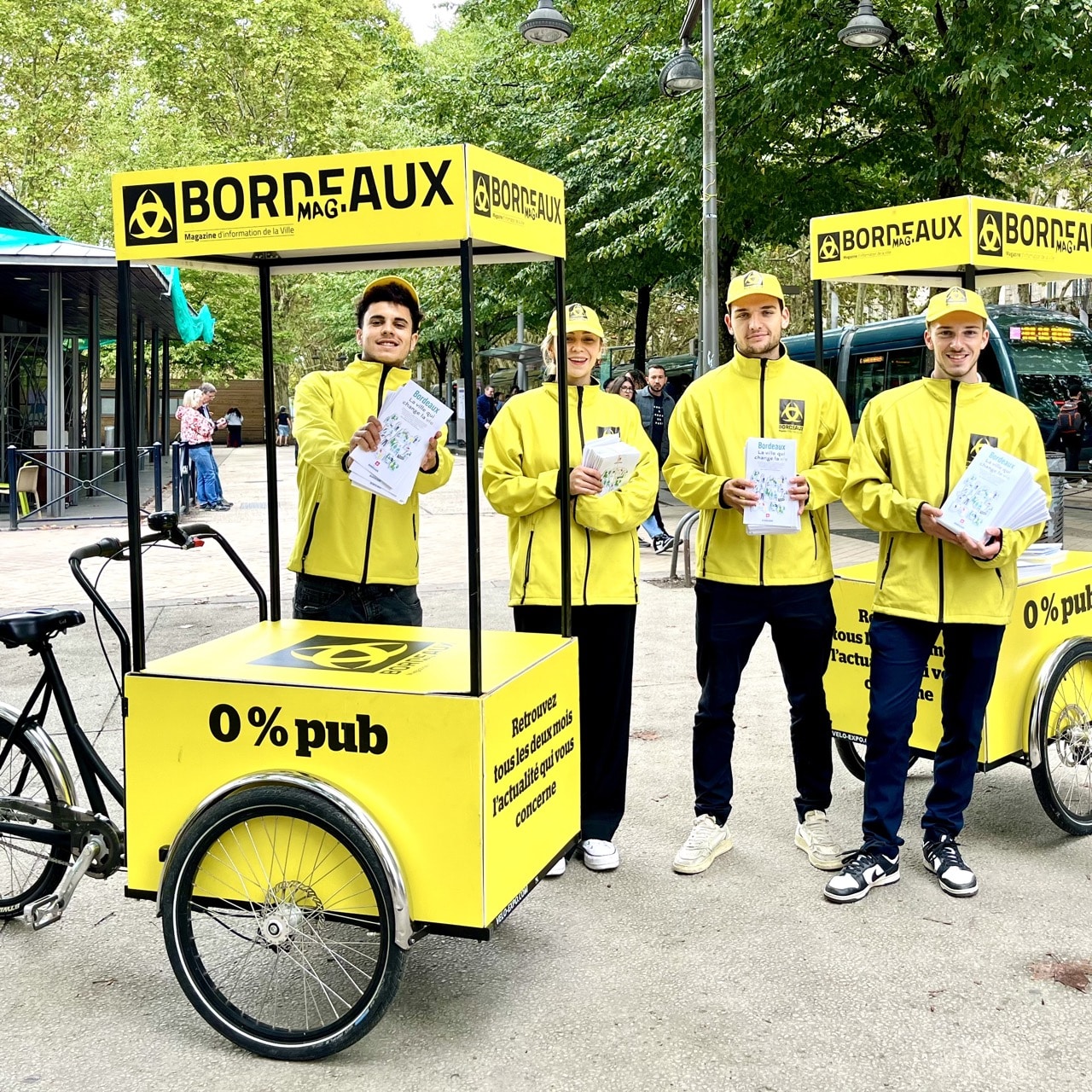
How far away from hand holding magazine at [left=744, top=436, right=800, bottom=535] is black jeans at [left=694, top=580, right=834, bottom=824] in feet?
0.86

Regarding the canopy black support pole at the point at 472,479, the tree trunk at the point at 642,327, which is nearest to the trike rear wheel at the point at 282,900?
the canopy black support pole at the point at 472,479

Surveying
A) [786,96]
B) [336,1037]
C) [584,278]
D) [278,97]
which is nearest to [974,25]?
[786,96]

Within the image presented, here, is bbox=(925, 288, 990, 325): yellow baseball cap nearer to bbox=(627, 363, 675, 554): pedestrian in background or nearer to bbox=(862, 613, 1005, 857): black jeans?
bbox=(862, 613, 1005, 857): black jeans

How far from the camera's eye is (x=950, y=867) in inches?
162

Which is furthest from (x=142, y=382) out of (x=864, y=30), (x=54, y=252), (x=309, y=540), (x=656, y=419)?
(x=309, y=540)

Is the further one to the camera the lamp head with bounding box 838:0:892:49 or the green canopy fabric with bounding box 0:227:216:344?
the green canopy fabric with bounding box 0:227:216:344

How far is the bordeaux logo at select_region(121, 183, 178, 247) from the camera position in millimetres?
3295

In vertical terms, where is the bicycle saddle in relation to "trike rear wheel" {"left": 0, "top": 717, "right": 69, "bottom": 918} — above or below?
above

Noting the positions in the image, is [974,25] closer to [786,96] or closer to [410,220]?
[786,96]

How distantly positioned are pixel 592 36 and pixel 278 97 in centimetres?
2595

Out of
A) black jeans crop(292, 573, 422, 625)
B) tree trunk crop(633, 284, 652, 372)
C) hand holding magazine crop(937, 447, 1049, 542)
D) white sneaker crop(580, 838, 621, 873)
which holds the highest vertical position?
tree trunk crop(633, 284, 652, 372)

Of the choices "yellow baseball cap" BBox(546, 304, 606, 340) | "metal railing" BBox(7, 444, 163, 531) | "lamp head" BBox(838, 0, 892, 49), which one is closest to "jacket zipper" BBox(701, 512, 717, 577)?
"yellow baseball cap" BBox(546, 304, 606, 340)

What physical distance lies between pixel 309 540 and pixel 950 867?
7.98ft

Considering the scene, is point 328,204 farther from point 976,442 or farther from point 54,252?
point 54,252
